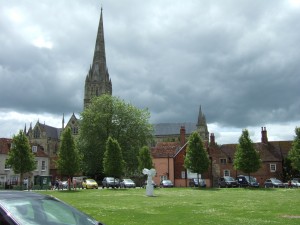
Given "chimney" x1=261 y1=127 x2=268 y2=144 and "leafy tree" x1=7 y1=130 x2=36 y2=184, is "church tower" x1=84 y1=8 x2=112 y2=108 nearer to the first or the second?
"chimney" x1=261 y1=127 x2=268 y2=144

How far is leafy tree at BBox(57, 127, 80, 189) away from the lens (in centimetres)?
4922

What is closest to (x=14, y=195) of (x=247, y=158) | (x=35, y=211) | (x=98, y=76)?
(x=35, y=211)

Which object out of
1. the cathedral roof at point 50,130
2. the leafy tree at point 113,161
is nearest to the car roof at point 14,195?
the leafy tree at point 113,161

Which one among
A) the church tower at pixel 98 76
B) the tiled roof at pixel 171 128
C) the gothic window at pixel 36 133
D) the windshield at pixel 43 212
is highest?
the church tower at pixel 98 76

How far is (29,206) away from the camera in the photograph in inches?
251

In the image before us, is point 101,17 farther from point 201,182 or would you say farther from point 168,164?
point 201,182

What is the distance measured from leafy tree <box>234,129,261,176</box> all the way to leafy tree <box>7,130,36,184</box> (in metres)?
26.8

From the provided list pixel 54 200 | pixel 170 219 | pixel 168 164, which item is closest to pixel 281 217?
pixel 170 219

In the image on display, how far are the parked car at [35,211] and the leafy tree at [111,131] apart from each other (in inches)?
2488

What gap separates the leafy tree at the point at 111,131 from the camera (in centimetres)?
7088

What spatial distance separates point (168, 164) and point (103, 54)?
303 ft

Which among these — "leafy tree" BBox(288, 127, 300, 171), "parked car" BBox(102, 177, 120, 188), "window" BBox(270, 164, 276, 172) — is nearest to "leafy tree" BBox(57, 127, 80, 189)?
"parked car" BBox(102, 177, 120, 188)

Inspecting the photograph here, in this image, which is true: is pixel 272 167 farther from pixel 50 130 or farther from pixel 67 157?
pixel 50 130

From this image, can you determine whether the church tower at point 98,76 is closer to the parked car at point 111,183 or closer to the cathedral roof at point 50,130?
the cathedral roof at point 50,130
